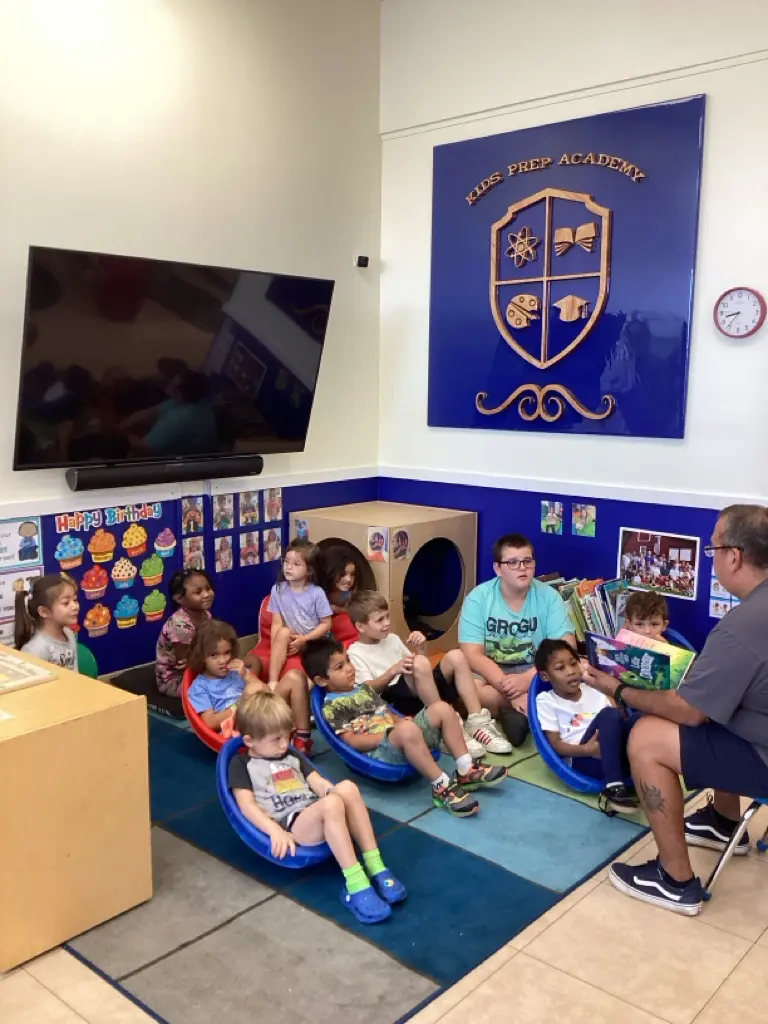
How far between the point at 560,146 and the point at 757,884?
12.1ft

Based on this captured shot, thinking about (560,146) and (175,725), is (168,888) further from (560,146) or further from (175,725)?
(560,146)

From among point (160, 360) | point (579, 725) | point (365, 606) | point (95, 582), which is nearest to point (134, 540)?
point (95, 582)

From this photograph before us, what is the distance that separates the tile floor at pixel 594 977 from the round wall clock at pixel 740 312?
2.56 metres

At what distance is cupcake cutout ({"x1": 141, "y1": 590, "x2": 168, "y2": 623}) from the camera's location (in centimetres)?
459

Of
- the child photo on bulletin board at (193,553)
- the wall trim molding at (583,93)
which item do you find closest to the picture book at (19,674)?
the child photo on bulletin board at (193,553)

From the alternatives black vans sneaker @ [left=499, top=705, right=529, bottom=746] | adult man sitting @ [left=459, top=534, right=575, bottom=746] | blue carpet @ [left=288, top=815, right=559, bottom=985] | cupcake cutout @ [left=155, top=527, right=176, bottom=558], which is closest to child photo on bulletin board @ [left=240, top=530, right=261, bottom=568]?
cupcake cutout @ [left=155, top=527, right=176, bottom=558]

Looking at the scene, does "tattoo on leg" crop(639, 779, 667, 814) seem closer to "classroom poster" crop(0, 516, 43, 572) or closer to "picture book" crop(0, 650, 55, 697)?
"picture book" crop(0, 650, 55, 697)

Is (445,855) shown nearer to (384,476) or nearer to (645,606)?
(645,606)

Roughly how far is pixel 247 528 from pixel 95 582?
0.99 meters

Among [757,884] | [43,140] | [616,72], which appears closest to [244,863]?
[757,884]

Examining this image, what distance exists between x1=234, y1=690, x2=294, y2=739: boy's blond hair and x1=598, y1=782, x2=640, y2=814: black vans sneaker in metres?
1.26

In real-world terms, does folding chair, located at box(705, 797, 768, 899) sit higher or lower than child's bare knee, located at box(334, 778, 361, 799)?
lower

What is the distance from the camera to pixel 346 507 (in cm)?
551

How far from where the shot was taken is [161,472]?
14.6 ft
